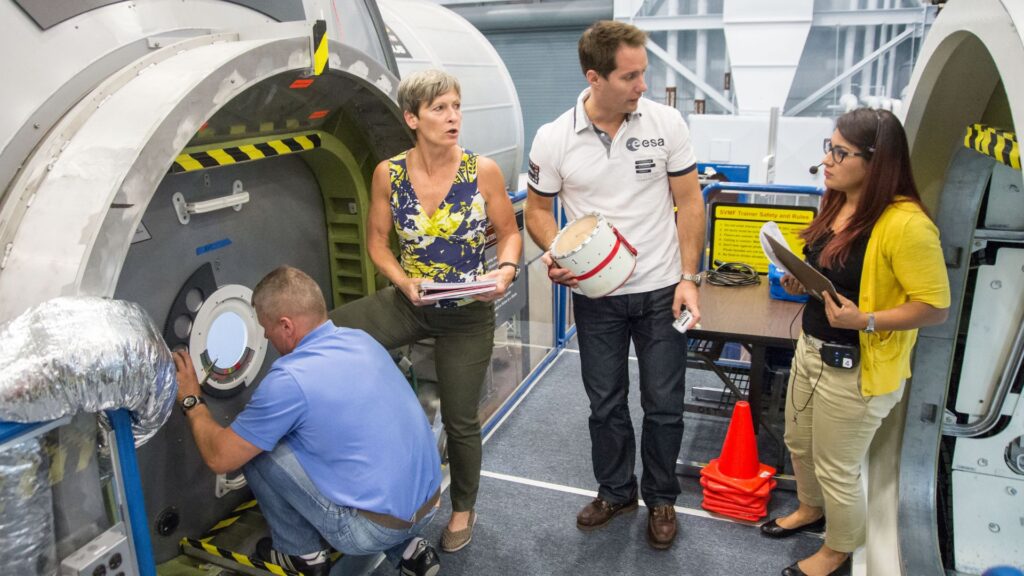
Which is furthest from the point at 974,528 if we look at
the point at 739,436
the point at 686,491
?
the point at 686,491

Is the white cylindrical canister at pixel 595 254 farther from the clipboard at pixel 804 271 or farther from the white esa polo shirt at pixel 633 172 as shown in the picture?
the clipboard at pixel 804 271

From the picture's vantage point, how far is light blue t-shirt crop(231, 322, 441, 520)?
2.27 metres

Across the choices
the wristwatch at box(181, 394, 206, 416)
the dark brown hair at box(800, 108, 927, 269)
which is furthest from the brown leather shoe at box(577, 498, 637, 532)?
the wristwatch at box(181, 394, 206, 416)

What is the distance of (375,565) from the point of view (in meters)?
3.00

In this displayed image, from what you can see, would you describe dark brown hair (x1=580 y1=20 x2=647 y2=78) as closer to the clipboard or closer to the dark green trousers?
the clipboard

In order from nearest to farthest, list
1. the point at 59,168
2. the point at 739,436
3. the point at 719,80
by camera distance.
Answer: the point at 59,168
the point at 739,436
the point at 719,80

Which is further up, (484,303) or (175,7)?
(175,7)

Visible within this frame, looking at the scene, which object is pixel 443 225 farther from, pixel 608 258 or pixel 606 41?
pixel 606 41

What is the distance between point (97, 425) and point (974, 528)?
299 centimetres

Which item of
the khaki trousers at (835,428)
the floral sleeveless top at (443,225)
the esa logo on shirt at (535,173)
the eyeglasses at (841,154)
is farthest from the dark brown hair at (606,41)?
the khaki trousers at (835,428)

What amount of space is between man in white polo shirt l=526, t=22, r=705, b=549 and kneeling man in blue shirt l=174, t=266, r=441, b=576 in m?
0.75

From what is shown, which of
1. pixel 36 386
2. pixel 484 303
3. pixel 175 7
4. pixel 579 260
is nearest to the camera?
pixel 36 386

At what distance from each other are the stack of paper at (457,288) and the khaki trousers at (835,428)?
1.17 meters

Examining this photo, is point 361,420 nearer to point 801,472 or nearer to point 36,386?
point 36,386
